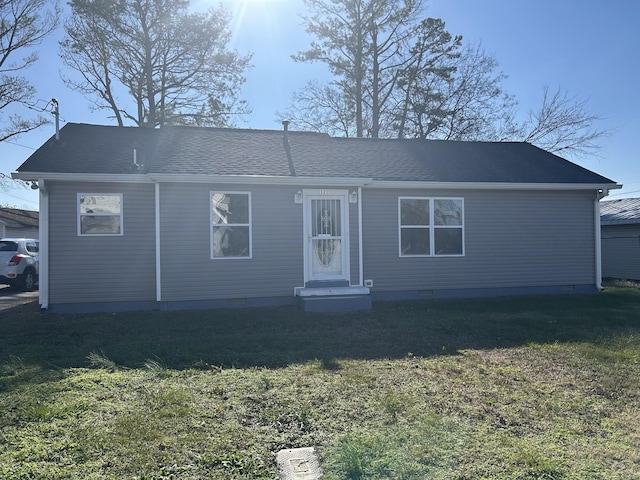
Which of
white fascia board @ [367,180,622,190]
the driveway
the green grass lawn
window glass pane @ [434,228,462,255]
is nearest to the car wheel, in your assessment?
the driveway

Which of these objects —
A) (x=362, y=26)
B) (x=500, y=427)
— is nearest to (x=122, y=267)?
(x=500, y=427)

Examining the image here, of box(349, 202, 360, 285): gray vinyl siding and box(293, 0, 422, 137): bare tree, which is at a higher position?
box(293, 0, 422, 137): bare tree

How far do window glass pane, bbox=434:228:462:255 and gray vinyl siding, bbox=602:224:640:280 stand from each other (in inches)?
397

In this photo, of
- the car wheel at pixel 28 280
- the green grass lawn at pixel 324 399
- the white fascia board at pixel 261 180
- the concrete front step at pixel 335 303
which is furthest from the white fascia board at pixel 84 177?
the car wheel at pixel 28 280

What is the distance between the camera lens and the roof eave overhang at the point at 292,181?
9.38 metres

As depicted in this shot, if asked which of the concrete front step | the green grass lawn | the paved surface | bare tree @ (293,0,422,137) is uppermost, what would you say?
bare tree @ (293,0,422,137)

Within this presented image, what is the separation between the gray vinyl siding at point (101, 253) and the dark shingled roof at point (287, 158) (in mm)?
510

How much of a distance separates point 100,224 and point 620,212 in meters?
18.5

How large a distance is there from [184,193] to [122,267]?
1.88 meters

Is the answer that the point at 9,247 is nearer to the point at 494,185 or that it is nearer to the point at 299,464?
the point at 494,185

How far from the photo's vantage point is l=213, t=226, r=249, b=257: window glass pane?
33.3ft

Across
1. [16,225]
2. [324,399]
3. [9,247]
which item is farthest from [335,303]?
[16,225]

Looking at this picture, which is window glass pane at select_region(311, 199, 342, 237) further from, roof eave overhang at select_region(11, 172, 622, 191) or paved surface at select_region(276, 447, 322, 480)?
paved surface at select_region(276, 447, 322, 480)

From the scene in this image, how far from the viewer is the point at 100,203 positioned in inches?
387
